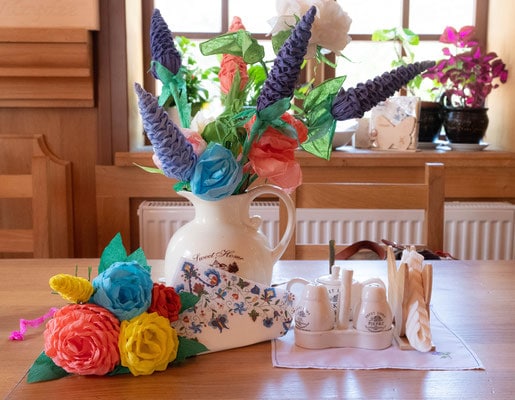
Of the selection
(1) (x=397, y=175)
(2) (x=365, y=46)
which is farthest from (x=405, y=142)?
(2) (x=365, y=46)

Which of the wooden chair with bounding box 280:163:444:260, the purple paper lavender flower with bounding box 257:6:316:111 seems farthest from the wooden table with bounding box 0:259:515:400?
the wooden chair with bounding box 280:163:444:260

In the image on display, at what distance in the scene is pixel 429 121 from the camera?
2.53m

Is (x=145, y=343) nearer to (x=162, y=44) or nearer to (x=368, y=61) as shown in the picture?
(x=162, y=44)

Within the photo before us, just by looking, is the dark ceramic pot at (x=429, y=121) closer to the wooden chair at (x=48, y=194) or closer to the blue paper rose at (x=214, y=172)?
the wooden chair at (x=48, y=194)

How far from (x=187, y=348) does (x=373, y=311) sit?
251 mm

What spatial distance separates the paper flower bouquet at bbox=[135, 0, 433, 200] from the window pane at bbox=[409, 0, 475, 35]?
68.9 inches

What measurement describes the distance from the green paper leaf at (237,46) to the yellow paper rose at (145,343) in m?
0.40

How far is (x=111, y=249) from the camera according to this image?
872 mm

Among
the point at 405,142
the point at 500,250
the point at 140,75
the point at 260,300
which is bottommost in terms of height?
the point at 500,250

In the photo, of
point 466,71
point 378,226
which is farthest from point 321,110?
point 466,71

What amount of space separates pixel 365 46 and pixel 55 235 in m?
1.37

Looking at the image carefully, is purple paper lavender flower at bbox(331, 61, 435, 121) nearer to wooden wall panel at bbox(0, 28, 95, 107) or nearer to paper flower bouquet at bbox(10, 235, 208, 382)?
paper flower bouquet at bbox(10, 235, 208, 382)

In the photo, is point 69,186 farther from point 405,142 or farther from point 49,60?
point 405,142

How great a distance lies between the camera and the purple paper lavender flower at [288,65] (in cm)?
81
